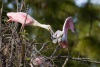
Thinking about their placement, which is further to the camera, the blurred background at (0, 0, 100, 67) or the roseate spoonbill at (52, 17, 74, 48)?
the blurred background at (0, 0, 100, 67)

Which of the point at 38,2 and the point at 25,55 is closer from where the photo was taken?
the point at 25,55

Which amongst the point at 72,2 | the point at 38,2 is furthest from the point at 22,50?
the point at 72,2

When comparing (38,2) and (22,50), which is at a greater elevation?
(38,2)

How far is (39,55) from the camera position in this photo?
2094mm

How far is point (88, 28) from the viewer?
4.75 metres

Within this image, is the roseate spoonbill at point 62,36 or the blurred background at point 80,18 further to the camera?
the blurred background at point 80,18

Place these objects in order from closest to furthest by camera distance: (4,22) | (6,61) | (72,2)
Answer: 1. (6,61)
2. (4,22)
3. (72,2)

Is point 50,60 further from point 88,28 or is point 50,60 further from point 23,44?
point 88,28

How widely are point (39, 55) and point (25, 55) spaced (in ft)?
0.25

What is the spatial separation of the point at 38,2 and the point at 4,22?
6.26ft

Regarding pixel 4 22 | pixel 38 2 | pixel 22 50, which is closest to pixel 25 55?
pixel 22 50

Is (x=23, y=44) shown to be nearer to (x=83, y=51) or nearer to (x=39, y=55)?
(x=39, y=55)

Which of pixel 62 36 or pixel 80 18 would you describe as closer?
pixel 62 36

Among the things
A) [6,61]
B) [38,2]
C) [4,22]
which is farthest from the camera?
[38,2]
